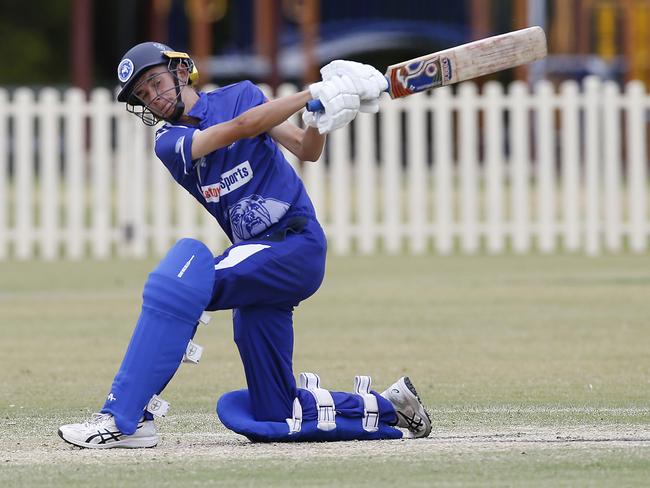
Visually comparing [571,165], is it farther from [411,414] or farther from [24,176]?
[411,414]

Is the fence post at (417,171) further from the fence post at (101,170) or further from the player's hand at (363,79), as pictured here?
the player's hand at (363,79)

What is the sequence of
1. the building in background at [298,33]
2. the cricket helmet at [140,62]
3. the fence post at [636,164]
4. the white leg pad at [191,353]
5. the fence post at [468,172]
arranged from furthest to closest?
the building in background at [298,33] < the fence post at [468,172] < the fence post at [636,164] < the cricket helmet at [140,62] < the white leg pad at [191,353]

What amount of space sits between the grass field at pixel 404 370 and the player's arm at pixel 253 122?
3.70ft

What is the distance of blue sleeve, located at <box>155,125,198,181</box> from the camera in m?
5.89

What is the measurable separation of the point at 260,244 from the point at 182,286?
380mm

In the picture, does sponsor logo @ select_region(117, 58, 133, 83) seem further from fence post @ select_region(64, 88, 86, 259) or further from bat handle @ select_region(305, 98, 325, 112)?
fence post @ select_region(64, 88, 86, 259)

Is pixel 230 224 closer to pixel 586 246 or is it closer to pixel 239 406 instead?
pixel 239 406

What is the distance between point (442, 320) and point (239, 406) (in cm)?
469

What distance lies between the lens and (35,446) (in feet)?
19.9

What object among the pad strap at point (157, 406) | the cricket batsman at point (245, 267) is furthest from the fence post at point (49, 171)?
the pad strap at point (157, 406)

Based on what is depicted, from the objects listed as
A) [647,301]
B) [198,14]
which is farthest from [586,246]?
[198,14]

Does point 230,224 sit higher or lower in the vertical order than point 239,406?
higher

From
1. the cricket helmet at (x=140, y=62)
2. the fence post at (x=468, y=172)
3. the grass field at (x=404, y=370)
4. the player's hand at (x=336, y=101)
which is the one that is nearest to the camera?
the grass field at (x=404, y=370)

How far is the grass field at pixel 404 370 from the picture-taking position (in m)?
5.40
